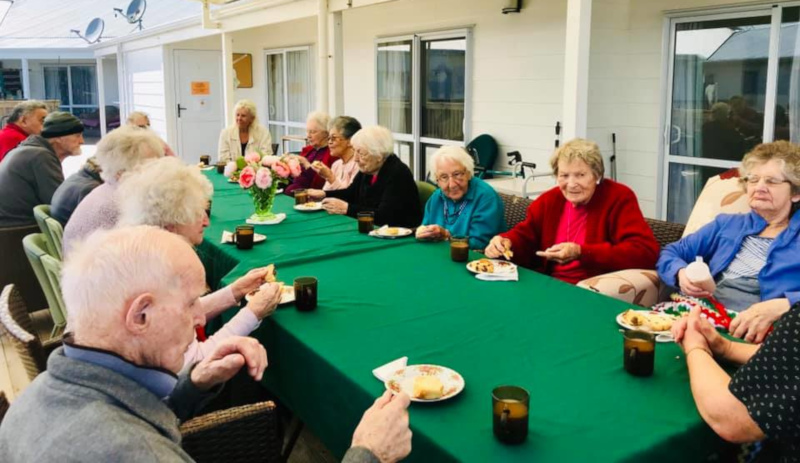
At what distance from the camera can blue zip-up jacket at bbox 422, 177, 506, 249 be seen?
3.27 metres

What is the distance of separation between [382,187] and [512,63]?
9.27 feet

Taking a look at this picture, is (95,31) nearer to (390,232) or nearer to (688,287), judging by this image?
(390,232)

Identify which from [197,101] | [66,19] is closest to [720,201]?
[197,101]

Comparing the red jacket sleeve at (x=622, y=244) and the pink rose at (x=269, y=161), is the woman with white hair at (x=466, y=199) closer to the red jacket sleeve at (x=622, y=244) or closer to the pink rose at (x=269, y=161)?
the red jacket sleeve at (x=622, y=244)

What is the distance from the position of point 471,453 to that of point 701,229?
191 cm

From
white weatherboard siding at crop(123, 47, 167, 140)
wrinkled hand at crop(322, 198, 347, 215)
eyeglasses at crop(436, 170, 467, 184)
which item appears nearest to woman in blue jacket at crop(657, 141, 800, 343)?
eyeglasses at crop(436, 170, 467, 184)

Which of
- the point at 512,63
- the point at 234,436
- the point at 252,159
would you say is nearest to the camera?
the point at 234,436

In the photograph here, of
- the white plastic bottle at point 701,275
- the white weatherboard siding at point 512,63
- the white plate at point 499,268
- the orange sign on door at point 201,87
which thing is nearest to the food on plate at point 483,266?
the white plate at point 499,268

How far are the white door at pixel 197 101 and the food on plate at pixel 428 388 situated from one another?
11497 mm

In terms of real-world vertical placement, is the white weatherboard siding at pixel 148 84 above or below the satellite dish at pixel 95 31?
below

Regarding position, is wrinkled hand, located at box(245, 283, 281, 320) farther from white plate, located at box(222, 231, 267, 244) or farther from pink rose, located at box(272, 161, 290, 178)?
pink rose, located at box(272, 161, 290, 178)

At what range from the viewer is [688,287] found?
245 cm

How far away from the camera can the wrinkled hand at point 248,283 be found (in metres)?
2.28

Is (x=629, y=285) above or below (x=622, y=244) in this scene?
below
